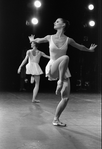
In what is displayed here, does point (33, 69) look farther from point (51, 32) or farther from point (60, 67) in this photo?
point (51, 32)

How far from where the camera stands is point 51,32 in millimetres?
14961

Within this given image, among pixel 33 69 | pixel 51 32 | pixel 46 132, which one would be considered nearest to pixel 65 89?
pixel 46 132

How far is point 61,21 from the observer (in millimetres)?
4359

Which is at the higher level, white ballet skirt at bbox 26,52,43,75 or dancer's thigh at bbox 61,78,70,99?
white ballet skirt at bbox 26,52,43,75

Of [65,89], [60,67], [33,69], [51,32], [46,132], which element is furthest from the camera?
[51,32]

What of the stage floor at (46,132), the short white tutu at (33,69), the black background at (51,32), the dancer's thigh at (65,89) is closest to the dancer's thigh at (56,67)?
the dancer's thigh at (65,89)

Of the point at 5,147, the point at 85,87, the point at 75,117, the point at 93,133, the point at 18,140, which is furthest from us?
the point at 85,87

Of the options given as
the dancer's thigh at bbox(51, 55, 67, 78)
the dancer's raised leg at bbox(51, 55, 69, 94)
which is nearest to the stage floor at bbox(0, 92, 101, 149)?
the dancer's raised leg at bbox(51, 55, 69, 94)

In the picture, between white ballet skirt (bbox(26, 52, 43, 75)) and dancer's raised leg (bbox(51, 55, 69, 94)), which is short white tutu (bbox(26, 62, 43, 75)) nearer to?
white ballet skirt (bbox(26, 52, 43, 75))

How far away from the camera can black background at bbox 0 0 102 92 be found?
13.9 meters

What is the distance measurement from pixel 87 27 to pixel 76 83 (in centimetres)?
334

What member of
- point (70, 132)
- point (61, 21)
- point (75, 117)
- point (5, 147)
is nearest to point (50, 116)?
point (75, 117)

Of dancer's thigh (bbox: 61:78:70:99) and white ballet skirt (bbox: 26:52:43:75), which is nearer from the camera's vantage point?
dancer's thigh (bbox: 61:78:70:99)

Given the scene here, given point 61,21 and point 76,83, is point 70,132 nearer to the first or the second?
point 61,21
